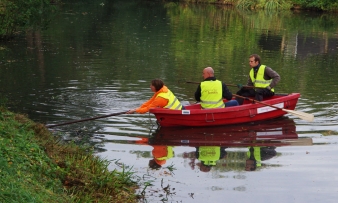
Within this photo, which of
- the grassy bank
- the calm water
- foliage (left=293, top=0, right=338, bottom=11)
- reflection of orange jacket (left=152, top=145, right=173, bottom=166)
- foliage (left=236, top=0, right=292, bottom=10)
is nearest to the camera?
the grassy bank

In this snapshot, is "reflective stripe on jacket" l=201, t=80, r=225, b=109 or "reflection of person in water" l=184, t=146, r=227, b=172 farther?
"reflective stripe on jacket" l=201, t=80, r=225, b=109

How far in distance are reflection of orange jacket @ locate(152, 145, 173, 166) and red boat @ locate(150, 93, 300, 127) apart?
1.24 m

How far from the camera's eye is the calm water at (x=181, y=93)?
30.2 ft

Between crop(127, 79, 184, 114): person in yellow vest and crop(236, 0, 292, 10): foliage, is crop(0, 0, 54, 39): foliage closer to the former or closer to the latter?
crop(127, 79, 184, 114): person in yellow vest

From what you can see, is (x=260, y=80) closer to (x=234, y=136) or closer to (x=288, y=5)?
(x=234, y=136)

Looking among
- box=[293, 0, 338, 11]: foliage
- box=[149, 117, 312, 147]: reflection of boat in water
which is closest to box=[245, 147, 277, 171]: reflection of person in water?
box=[149, 117, 312, 147]: reflection of boat in water

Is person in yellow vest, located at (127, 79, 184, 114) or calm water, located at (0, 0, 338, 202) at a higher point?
person in yellow vest, located at (127, 79, 184, 114)

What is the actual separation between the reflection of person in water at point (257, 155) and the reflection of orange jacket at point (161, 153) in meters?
1.40

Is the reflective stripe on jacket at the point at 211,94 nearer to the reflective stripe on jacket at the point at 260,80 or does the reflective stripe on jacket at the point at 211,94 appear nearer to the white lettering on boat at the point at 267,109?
the white lettering on boat at the point at 267,109

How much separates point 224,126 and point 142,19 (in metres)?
27.4

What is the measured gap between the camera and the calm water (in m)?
9.20

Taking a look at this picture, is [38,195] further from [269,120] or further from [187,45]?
[187,45]

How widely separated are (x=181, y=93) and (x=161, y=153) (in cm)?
571

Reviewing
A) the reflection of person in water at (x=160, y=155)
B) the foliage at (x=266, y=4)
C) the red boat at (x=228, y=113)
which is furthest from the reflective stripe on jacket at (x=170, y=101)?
the foliage at (x=266, y=4)
